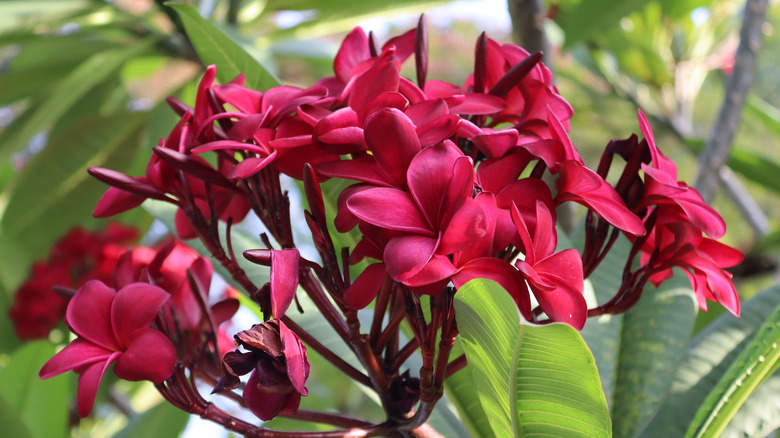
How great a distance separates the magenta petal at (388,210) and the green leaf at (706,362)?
49 centimetres

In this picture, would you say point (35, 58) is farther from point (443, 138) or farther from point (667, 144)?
point (667, 144)

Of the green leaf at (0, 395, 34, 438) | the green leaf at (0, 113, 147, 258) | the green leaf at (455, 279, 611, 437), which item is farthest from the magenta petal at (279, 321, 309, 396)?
the green leaf at (0, 113, 147, 258)

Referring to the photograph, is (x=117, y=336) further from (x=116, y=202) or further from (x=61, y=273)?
(x=61, y=273)

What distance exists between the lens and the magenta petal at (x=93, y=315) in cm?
53

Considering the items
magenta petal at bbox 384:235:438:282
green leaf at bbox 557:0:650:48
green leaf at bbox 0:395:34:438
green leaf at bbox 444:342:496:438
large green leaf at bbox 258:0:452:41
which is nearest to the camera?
magenta petal at bbox 384:235:438:282

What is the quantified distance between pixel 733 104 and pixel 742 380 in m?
0.75

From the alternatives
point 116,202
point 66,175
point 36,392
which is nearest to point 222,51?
point 116,202

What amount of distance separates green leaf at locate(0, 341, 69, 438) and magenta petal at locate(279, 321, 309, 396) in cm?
91

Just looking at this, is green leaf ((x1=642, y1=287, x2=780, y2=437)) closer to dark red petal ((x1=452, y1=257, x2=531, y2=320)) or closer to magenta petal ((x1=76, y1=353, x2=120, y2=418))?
dark red petal ((x1=452, y1=257, x2=531, y2=320))

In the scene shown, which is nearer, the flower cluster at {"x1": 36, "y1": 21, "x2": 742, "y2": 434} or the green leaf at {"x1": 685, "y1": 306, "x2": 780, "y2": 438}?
the flower cluster at {"x1": 36, "y1": 21, "x2": 742, "y2": 434}

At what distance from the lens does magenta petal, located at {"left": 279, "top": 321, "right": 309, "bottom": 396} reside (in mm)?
435

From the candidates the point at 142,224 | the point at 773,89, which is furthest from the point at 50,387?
the point at 773,89

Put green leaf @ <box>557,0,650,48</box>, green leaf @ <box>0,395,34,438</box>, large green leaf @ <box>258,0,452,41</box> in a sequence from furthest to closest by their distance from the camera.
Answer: large green leaf @ <box>258,0,452,41</box>
green leaf @ <box>557,0,650,48</box>
green leaf @ <box>0,395,34,438</box>

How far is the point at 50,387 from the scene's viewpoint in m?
1.20
